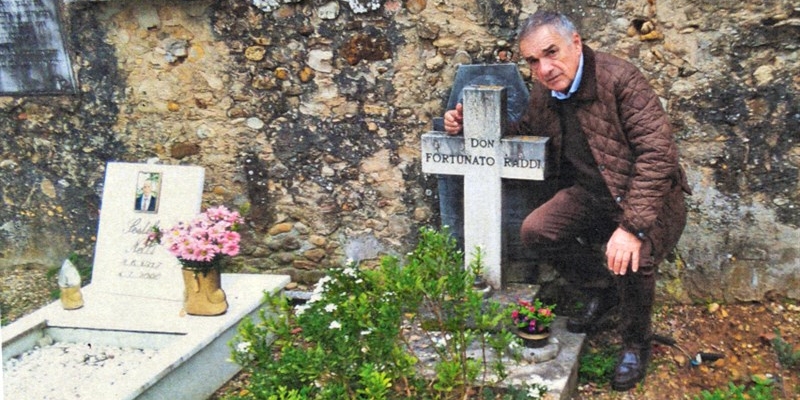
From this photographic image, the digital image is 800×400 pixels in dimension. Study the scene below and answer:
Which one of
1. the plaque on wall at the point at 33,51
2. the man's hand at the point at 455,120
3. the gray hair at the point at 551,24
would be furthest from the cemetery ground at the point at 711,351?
the plaque on wall at the point at 33,51

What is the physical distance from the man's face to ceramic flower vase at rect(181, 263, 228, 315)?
193 centimetres

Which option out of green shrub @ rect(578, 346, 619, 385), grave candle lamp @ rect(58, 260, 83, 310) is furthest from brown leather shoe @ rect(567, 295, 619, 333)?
grave candle lamp @ rect(58, 260, 83, 310)

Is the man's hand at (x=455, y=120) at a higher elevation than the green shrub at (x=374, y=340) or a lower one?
higher

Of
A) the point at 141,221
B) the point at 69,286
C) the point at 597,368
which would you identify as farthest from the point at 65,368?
the point at 597,368

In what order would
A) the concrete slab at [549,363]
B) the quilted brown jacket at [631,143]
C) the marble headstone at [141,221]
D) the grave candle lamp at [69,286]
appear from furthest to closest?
1. the marble headstone at [141,221]
2. the grave candle lamp at [69,286]
3. the concrete slab at [549,363]
4. the quilted brown jacket at [631,143]

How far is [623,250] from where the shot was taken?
11.0 feet

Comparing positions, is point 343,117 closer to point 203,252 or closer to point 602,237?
point 203,252

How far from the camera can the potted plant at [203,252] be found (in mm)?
3953

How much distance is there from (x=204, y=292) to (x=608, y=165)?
2.12 m

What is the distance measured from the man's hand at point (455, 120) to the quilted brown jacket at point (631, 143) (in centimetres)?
62

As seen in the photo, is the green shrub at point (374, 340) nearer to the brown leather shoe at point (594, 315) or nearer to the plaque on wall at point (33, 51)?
the brown leather shoe at point (594, 315)

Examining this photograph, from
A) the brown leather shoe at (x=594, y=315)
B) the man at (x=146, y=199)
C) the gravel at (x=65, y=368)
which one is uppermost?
the man at (x=146, y=199)

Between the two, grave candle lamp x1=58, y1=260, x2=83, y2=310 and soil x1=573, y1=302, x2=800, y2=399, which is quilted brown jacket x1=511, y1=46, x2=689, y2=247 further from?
grave candle lamp x1=58, y1=260, x2=83, y2=310

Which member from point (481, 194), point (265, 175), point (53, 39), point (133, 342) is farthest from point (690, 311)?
point (53, 39)
